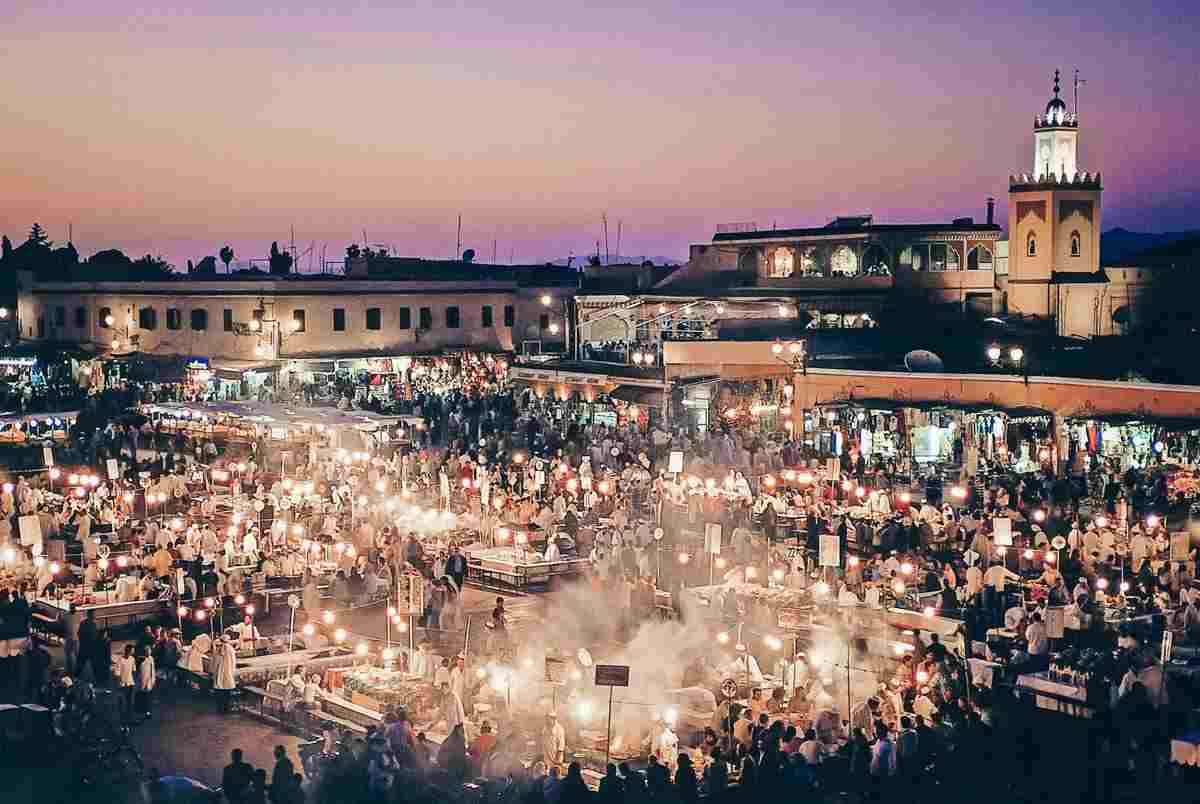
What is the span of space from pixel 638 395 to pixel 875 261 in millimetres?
12506

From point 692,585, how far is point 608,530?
200 centimetres

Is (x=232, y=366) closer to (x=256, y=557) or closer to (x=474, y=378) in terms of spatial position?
(x=474, y=378)

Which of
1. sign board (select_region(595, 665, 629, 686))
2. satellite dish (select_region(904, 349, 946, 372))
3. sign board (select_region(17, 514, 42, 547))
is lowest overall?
sign board (select_region(595, 665, 629, 686))

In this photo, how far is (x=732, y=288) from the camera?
1757 inches

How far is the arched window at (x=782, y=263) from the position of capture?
44.6 metres

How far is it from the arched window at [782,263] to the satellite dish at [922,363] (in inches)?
551

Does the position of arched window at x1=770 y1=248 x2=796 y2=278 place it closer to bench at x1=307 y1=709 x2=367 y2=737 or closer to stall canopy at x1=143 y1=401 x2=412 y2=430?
stall canopy at x1=143 y1=401 x2=412 y2=430

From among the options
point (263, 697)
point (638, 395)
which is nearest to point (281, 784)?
point (263, 697)

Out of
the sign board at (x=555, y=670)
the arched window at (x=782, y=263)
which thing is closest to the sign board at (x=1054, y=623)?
the sign board at (x=555, y=670)

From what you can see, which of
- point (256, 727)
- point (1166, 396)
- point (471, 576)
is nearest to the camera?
point (256, 727)

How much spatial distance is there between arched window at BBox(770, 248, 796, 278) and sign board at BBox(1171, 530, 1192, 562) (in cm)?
2832

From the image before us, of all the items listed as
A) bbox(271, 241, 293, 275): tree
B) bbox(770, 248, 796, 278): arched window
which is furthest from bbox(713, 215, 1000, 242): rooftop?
bbox(271, 241, 293, 275): tree

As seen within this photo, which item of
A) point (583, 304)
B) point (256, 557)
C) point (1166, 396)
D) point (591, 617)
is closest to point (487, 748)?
point (591, 617)

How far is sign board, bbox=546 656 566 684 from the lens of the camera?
13344 millimetres
